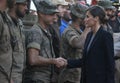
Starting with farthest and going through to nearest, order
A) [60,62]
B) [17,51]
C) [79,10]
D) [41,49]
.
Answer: [79,10]
[60,62]
[41,49]
[17,51]

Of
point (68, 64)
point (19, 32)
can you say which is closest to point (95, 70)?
point (68, 64)

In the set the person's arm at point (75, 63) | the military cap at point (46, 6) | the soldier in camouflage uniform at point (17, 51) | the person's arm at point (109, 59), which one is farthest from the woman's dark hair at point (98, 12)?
the soldier in camouflage uniform at point (17, 51)

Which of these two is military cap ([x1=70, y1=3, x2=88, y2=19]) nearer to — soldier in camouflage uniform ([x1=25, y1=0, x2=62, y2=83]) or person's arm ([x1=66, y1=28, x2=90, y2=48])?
person's arm ([x1=66, y1=28, x2=90, y2=48])

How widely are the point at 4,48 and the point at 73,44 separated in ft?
6.75

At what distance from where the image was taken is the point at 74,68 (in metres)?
7.22

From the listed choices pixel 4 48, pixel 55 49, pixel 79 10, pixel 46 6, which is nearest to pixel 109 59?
pixel 55 49

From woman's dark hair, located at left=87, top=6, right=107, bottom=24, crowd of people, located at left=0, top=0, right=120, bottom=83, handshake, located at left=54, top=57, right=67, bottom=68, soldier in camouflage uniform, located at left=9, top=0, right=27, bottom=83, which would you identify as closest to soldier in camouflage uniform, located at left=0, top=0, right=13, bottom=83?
crowd of people, located at left=0, top=0, right=120, bottom=83

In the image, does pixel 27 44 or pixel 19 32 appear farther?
pixel 27 44

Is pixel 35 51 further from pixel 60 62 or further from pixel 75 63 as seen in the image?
pixel 75 63

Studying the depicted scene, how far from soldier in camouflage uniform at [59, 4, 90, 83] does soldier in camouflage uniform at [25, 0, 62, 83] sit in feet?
1.93

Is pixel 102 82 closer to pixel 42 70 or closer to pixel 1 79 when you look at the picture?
pixel 42 70

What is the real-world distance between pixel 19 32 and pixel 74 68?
1.71 m

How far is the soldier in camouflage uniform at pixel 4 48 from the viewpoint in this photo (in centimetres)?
517

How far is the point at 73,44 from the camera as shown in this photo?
7039 millimetres
